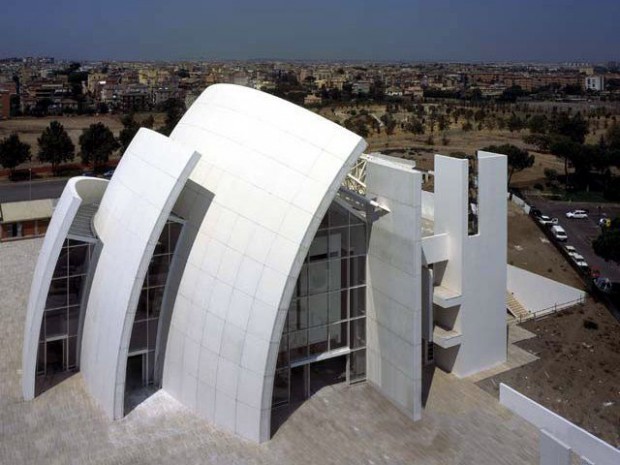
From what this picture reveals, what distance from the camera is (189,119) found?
21953mm

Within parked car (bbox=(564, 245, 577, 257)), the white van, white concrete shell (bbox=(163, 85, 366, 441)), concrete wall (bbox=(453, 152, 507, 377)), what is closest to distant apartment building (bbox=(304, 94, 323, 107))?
the white van

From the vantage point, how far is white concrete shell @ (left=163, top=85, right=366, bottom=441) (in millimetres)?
16828

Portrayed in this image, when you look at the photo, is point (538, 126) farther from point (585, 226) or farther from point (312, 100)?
point (312, 100)

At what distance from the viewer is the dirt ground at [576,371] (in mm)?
19844

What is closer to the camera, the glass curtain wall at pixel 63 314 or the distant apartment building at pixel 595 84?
the glass curtain wall at pixel 63 314

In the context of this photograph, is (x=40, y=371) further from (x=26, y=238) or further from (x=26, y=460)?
(x=26, y=238)

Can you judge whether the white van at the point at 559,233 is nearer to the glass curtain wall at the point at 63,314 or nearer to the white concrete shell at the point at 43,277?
the glass curtain wall at the point at 63,314

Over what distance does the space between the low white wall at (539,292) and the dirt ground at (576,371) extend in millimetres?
776

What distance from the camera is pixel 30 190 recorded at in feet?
185

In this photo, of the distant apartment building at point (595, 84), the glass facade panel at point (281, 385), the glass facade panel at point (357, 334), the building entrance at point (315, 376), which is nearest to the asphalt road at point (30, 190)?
the building entrance at point (315, 376)

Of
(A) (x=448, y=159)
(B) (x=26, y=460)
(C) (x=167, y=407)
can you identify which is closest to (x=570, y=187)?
(A) (x=448, y=159)

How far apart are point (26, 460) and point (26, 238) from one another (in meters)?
27.0

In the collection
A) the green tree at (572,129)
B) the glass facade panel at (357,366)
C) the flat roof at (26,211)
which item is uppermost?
the green tree at (572,129)

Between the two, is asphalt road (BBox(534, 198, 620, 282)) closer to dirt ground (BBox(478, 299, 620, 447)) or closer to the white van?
the white van
